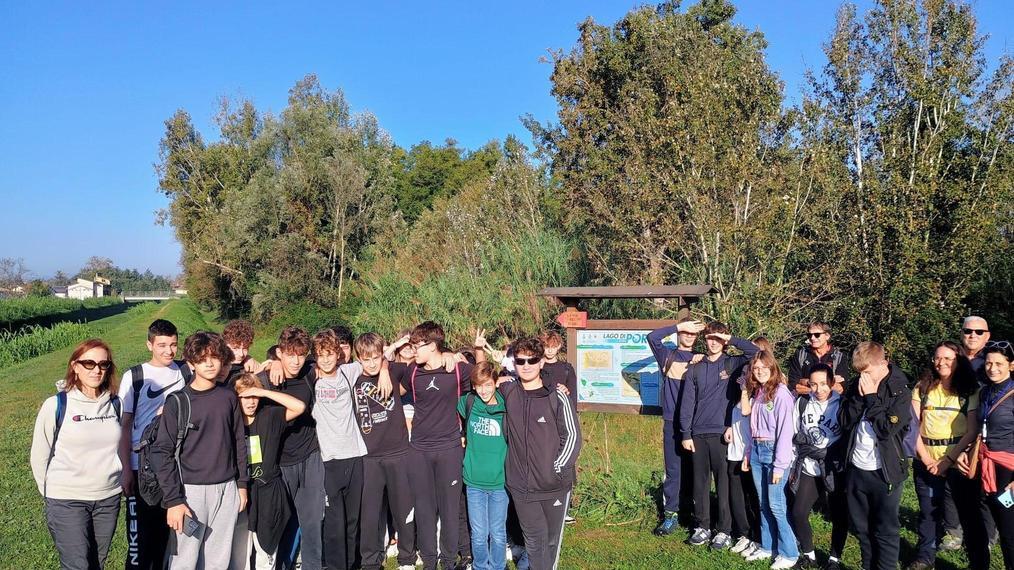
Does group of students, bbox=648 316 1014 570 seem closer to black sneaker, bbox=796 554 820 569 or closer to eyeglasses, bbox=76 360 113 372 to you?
black sneaker, bbox=796 554 820 569

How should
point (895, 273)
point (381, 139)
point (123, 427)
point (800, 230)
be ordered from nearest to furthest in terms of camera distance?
point (123, 427), point (895, 273), point (800, 230), point (381, 139)

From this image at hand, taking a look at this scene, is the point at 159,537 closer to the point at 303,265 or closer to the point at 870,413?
the point at 870,413

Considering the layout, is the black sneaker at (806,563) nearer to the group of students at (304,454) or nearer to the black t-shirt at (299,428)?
the group of students at (304,454)

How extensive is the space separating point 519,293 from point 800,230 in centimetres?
575

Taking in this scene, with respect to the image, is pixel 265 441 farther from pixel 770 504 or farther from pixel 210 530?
pixel 770 504

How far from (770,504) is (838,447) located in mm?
711

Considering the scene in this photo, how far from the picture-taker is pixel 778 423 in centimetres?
555

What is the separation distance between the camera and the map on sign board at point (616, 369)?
330 inches

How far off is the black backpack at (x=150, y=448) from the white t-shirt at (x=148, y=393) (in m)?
0.32

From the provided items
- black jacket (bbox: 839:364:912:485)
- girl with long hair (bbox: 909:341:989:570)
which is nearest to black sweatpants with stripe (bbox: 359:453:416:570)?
black jacket (bbox: 839:364:912:485)

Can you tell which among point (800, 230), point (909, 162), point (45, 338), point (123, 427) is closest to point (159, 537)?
point (123, 427)

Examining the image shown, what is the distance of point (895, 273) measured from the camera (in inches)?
480

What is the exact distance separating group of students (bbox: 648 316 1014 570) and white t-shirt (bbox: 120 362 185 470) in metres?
4.24

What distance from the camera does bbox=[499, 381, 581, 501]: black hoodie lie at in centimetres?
483
